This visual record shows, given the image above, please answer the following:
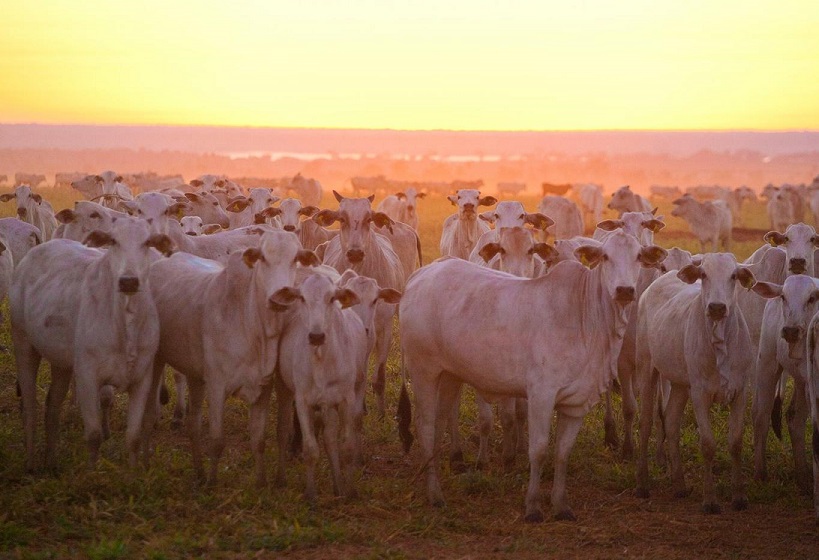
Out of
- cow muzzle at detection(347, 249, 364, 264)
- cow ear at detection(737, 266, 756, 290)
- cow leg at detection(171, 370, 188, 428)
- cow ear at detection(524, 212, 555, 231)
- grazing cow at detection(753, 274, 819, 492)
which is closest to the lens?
cow ear at detection(737, 266, 756, 290)

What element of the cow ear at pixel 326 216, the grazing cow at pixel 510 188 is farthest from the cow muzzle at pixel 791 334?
the grazing cow at pixel 510 188

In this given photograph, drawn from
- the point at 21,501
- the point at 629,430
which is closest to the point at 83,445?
the point at 21,501

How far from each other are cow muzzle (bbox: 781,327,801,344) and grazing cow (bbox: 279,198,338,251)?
6.78 meters

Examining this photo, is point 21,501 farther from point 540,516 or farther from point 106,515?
point 540,516

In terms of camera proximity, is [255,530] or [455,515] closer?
[255,530]

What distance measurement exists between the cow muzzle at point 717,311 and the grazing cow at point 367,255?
3.72 meters

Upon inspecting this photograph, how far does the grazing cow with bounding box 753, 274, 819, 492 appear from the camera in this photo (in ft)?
29.7

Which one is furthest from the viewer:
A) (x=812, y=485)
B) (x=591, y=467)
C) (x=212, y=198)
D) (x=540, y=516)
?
(x=212, y=198)

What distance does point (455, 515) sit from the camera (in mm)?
8289

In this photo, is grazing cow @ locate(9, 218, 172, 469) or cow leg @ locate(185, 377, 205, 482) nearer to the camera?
grazing cow @ locate(9, 218, 172, 469)

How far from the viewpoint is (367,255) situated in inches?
476

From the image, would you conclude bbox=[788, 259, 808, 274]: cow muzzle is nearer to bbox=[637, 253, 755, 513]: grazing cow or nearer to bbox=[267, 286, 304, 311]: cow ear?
bbox=[637, 253, 755, 513]: grazing cow

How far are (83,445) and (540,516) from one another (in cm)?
401

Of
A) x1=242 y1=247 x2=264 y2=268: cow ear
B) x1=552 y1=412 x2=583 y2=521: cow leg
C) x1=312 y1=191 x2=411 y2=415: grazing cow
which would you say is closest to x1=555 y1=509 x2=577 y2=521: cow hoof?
x1=552 y1=412 x2=583 y2=521: cow leg
